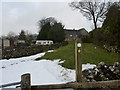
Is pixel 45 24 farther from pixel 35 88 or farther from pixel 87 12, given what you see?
pixel 35 88

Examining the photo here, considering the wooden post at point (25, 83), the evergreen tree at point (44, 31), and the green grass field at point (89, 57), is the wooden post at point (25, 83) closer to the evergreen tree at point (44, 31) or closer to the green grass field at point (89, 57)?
the green grass field at point (89, 57)

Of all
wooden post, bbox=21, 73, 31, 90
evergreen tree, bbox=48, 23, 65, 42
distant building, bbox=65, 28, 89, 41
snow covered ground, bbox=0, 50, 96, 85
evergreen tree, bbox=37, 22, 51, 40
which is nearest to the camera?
wooden post, bbox=21, 73, 31, 90

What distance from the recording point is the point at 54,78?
18.3 ft

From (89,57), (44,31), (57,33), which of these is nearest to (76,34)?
(44,31)

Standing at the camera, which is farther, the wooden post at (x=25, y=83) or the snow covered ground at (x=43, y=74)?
the snow covered ground at (x=43, y=74)

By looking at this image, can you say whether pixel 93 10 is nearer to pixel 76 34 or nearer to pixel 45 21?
pixel 45 21

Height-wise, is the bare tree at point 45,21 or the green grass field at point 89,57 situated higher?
the bare tree at point 45,21

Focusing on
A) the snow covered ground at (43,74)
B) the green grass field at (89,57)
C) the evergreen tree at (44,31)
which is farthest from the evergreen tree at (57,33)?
the snow covered ground at (43,74)

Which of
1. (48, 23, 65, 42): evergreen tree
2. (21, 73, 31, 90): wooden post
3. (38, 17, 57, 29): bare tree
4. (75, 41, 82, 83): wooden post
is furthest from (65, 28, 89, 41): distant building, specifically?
(21, 73, 31, 90): wooden post

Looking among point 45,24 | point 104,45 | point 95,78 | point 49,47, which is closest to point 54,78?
point 95,78

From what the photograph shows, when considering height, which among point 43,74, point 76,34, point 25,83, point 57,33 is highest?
point 76,34

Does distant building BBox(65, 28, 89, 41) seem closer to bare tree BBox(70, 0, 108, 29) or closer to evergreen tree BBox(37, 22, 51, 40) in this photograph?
bare tree BBox(70, 0, 108, 29)

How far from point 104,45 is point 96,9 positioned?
38.6 ft

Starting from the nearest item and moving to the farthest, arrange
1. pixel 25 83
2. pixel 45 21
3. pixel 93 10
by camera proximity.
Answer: pixel 25 83 → pixel 93 10 → pixel 45 21
